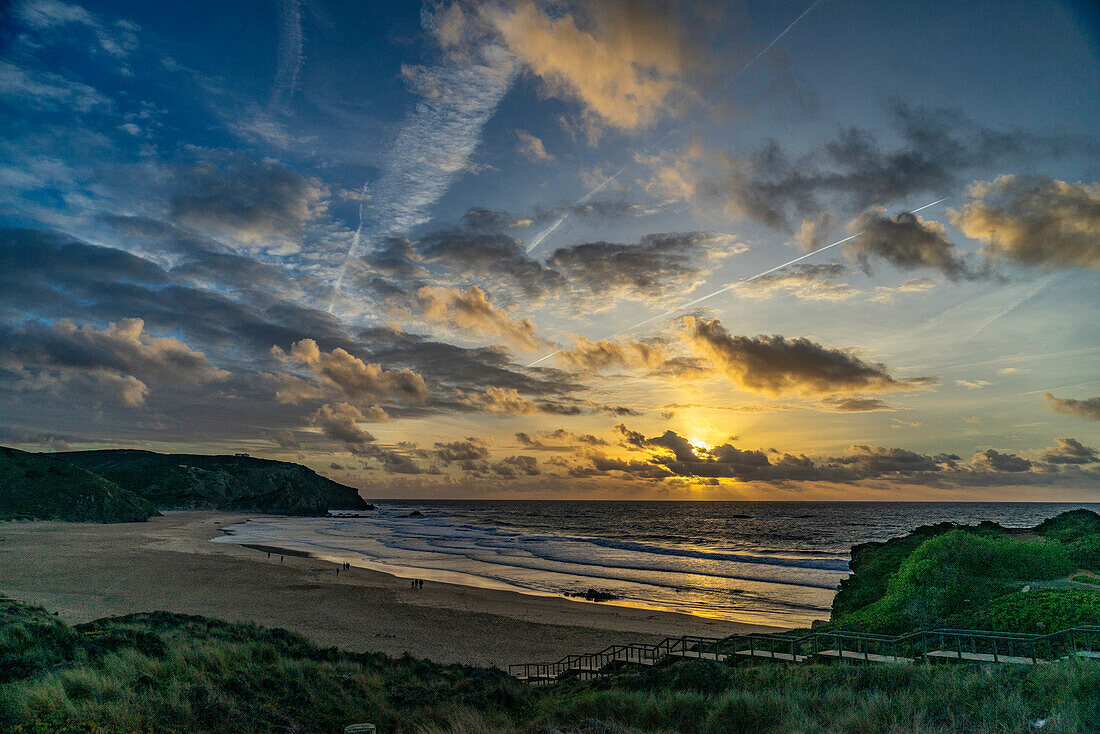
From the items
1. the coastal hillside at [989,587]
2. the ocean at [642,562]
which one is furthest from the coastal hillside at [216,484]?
the coastal hillside at [989,587]

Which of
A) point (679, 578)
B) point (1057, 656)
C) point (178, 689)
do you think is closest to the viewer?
point (178, 689)

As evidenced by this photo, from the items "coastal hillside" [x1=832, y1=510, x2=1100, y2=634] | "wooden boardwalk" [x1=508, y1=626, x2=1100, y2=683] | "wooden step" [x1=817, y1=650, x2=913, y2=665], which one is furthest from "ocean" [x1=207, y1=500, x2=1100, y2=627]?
"wooden step" [x1=817, y1=650, x2=913, y2=665]

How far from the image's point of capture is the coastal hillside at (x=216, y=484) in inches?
5379

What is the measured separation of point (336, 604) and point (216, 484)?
145m

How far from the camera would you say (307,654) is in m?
15.8

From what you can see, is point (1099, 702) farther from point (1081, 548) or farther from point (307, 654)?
point (1081, 548)

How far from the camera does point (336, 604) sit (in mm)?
32750

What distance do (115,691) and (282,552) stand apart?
55596 millimetres

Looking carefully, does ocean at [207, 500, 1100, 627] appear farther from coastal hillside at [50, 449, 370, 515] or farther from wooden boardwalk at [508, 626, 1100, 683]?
coastal hillside at [50, 449, 370, 515]

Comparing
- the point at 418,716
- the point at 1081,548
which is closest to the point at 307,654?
the point at 418,716

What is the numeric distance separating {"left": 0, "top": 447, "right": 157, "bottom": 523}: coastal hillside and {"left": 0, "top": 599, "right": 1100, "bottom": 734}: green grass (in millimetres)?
80401

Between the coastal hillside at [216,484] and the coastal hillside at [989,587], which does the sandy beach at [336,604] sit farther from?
the coastal hillside at [216,484]

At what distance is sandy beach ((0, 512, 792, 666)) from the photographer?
25.6m

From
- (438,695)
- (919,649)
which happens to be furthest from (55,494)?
(919,649)
